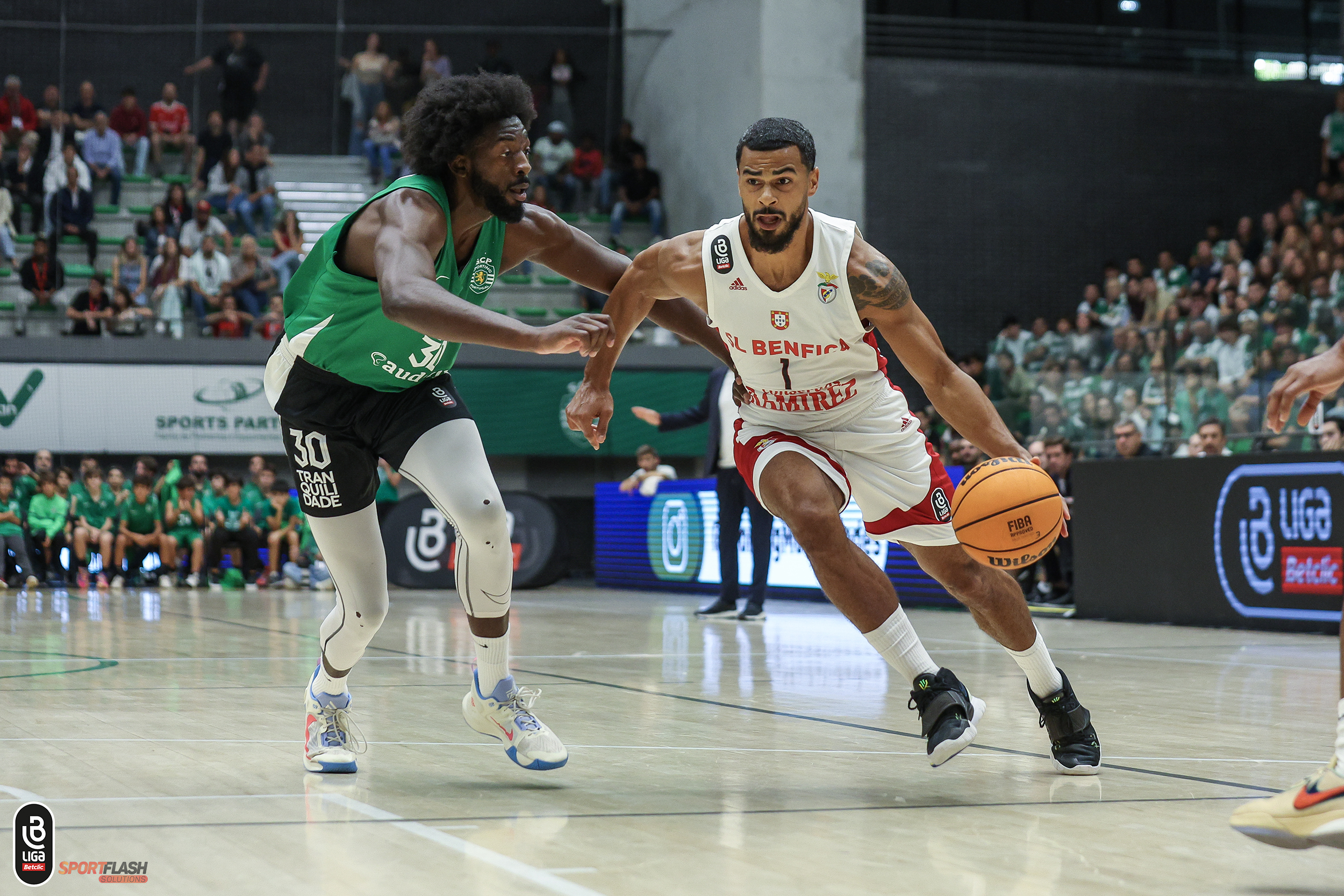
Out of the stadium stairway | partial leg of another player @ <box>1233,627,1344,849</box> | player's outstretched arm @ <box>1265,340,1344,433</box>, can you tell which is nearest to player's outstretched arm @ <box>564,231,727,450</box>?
player's outstretched arm @ <box>1265,340,1344,433</box>

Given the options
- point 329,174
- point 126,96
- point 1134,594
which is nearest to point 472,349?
point 329,174

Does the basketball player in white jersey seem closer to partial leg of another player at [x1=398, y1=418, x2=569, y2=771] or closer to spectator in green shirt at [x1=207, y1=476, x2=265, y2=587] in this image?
partial leg of another player at [x1=398, y1=418, x2=569, y2=771]

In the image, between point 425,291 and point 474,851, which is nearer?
point 474,851

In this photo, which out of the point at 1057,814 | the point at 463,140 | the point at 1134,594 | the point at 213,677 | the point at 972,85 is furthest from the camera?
the point at 972,85

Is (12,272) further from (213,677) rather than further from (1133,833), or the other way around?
(1133,833)

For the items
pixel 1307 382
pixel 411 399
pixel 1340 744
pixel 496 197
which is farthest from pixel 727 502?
pixel 1340 744

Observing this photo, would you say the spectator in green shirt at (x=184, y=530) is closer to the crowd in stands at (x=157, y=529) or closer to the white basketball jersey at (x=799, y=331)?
the crowd in stands at (x=157, y=529)

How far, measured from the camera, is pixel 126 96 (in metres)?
22.5

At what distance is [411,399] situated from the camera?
14.7 ft

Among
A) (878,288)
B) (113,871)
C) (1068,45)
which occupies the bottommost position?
(113,871)

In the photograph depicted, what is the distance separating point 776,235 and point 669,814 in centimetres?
179

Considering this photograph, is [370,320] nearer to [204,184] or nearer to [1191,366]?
[1191,366]

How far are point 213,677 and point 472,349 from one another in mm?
13868

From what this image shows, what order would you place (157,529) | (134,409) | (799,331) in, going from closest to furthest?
(799,331) → (157,529) → (134,409)
